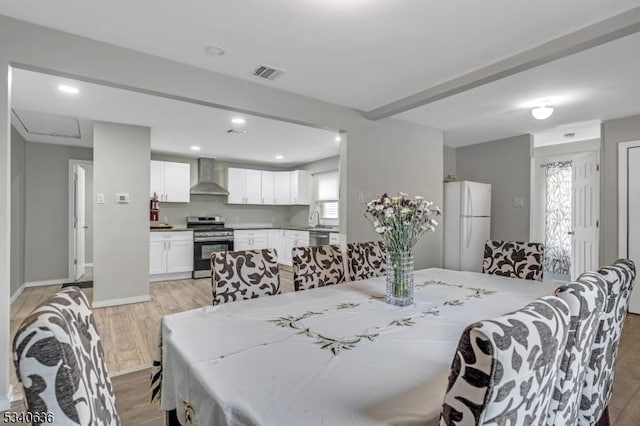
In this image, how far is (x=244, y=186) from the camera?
689cm

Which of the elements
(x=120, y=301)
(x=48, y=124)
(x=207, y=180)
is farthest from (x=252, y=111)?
(x=207, y=180)

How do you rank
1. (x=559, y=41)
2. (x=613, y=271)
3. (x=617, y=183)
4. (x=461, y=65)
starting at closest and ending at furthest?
(x=613, y=271) → (x=559, y=41) → (x=461, y=65) → (x=617, y=183)

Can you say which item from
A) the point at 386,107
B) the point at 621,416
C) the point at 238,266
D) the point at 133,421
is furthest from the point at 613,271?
the point at 386,107

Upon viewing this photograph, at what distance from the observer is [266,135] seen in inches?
189

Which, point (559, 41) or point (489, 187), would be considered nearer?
point (559, 41)

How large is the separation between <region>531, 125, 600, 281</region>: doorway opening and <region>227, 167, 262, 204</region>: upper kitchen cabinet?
4.96 meters

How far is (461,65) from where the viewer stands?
2617mm

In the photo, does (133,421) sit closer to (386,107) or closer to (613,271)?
(613,271)

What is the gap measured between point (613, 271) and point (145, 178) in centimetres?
461

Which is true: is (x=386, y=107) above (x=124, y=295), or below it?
above

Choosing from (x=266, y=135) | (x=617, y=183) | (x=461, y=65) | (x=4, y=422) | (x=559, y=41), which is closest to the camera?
(x=4, y=422)

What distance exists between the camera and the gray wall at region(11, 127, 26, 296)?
14.1 ft

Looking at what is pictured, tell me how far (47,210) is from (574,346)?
6.63 m

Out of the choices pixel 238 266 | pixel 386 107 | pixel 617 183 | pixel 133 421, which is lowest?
pixel 133 421
